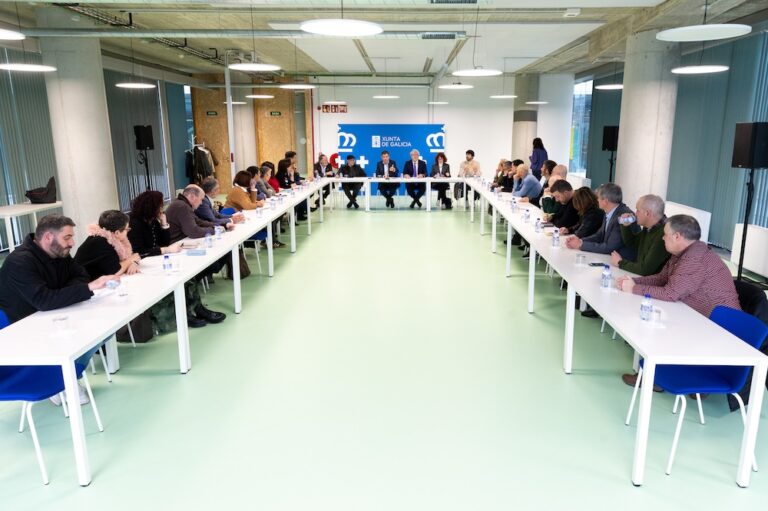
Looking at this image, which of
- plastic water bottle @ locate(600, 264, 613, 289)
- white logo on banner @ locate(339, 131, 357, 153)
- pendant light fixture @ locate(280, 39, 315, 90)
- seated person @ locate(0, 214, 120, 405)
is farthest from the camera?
white logo on banner @ locate(339, 131, 357, 153)

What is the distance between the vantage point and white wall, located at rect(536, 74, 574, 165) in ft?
47.3

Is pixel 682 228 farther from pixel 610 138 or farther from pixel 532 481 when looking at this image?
pixel 610 138

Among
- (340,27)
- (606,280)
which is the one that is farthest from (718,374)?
(340,27)

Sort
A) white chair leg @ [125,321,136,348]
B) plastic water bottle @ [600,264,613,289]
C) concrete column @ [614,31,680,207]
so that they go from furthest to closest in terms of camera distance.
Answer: concrete column @ [614,31,680,207], white chair leg @ [125,321,136,348], plastic water bottle @ [600,264,613,289]

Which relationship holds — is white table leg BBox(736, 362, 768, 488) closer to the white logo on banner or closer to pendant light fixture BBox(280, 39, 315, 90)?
pendant light fixture BBox(280, 39, 315, 90)

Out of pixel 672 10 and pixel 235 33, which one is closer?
pixel 672 10

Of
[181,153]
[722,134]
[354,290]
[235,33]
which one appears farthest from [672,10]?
[181,153]

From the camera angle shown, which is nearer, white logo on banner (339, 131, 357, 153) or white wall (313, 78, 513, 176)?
white wall (313, 78, 513, 176)

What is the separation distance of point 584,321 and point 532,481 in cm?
258

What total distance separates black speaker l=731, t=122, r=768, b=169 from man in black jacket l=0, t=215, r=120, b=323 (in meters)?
6.03

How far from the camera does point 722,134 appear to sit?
782 cm

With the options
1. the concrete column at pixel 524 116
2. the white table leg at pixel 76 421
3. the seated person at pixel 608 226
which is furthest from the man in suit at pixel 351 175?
the white table leg at pixel 76 421

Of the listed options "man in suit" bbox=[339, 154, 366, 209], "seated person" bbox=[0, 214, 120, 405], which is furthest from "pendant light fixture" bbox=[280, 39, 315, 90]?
"seated person" bbox=[0, 214, 120, 405]

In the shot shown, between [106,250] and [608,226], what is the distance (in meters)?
4.04
